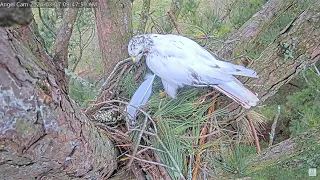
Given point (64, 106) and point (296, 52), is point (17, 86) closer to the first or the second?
point (64, 106)

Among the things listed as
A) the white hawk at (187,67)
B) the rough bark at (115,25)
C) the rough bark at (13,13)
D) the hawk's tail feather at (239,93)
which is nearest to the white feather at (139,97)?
the white hawk at (187,67)

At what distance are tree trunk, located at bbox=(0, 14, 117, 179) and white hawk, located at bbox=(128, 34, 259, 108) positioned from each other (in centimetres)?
28

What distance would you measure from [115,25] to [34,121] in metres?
0.81

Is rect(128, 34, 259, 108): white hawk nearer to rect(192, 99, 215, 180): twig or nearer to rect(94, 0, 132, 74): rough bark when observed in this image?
rect(192, 99, 215, 180): twig

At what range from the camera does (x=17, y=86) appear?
37 centimetres

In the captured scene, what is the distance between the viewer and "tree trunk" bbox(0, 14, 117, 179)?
1.20 ft

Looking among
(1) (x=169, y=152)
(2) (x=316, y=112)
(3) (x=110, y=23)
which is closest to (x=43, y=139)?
(1) (x=169, y=152)

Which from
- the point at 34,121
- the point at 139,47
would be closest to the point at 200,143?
the point at 139,47

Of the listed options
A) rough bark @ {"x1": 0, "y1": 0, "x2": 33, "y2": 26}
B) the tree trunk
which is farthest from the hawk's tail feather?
rough bark @ {"x1": 0, "y1": 0, "x2": 33, "y2": 26}

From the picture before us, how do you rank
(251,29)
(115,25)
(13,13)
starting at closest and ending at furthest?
(13,13) < (251,29) < (115,25)

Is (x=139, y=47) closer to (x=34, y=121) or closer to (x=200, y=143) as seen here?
(x=200, y=143)

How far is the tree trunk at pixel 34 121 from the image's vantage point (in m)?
0.37

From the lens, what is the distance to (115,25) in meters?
1.19

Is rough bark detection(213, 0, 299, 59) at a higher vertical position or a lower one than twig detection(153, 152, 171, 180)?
higher
